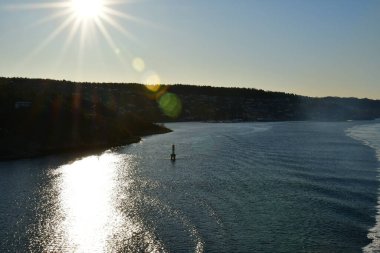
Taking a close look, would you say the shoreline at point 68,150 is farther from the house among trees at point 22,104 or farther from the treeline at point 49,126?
the house among trees at point 22,104

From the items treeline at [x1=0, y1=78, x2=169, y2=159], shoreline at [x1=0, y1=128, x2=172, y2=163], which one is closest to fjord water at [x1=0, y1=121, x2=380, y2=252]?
shoreline at [x1=0, y1=128, x2=172, y2=163]

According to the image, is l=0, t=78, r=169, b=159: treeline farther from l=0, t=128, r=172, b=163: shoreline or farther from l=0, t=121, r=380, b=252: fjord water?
l=0, t=121, r=380, b=252: fjord water

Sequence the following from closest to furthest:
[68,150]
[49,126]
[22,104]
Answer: [68,150], [49,126], [22,104]

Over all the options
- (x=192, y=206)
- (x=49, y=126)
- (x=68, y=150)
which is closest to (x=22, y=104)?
(x=49, y=126)

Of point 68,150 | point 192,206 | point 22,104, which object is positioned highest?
point 22,104

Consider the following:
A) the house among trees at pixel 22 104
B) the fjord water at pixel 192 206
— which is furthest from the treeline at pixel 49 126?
the fjord water at pixel 192 206

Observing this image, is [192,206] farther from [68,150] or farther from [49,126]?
[49,126]

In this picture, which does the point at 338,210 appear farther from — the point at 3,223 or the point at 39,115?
the point at 39,115

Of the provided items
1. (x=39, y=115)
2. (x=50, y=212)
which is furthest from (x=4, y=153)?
(x=50, y=212)

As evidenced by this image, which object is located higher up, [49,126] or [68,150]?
[49,126]
